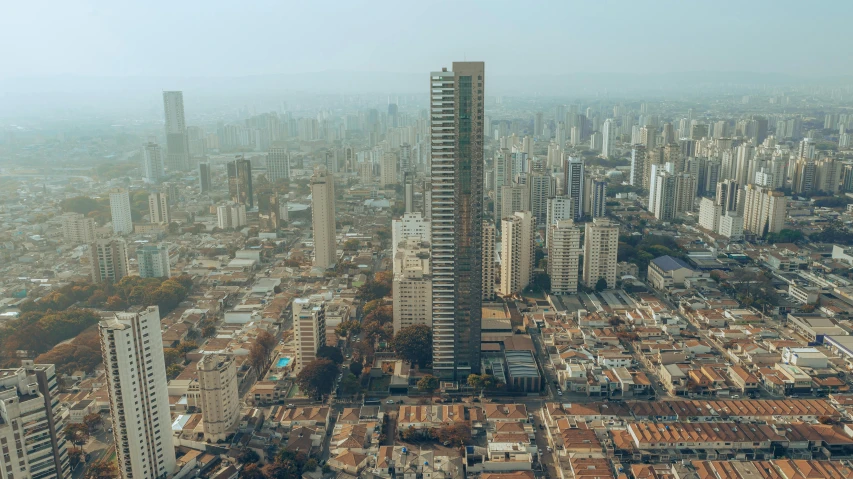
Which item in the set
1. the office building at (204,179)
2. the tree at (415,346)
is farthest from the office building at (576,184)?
the office building at (204,179)

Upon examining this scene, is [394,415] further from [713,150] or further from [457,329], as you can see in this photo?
[713,150]

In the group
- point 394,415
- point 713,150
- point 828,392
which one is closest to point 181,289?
point 394,415

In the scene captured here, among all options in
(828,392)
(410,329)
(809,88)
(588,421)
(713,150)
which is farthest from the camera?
(809,88)

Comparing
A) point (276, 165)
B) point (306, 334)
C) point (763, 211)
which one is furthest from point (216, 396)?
point (276, 165)

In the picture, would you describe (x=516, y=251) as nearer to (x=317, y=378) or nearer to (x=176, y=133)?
(x=317, y=378)

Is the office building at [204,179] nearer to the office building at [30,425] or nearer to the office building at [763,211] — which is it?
the office building at [30,425]

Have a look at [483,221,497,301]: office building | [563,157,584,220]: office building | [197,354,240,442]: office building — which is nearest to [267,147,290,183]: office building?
[563,157,584,220]: office building
